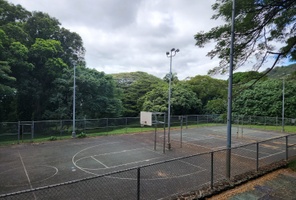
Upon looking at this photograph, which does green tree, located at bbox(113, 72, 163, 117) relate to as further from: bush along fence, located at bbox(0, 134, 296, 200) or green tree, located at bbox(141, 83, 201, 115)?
bush along fence, located at bbox(0, 134, 296, 200)

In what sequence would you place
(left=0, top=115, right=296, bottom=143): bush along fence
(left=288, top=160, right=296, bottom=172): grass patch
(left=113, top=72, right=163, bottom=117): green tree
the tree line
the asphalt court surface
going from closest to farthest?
(left=288, top=160, right=296, bottom=172): grass patch
the asphalt court surface
(left=0, top=115, right=296, bottom=143): bush along fence
the tree line
(left=113, top=72, right=163, bottom=117): green tree

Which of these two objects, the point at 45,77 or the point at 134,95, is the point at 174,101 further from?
the point at 45,77

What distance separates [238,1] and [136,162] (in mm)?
9238

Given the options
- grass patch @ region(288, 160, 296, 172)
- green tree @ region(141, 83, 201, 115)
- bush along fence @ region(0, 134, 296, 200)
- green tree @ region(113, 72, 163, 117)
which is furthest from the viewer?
green tree @ region(113, 72, 163, 117)

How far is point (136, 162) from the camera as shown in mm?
10938

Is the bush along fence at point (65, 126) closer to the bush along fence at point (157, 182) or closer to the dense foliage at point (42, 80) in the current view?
the dense foliage at point (42, 80)

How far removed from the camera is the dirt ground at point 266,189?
5824 millimetres

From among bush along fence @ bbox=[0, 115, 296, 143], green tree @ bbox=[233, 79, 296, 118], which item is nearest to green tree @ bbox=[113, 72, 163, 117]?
bush along fence @ bbox=[0, 115, 296, 143]

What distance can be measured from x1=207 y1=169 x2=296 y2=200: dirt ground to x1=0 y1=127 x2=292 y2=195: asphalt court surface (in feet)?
8.78

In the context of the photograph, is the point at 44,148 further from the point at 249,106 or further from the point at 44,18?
the point at 249,106

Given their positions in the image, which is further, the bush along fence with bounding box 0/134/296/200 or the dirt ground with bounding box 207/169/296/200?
the bush along fence with bounding box 0/134/296/200

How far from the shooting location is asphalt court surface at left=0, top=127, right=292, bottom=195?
28.1 ft

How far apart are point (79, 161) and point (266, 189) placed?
906 cm

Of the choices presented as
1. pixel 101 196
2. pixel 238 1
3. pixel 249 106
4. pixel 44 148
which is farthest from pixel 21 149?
pixel 249 106
